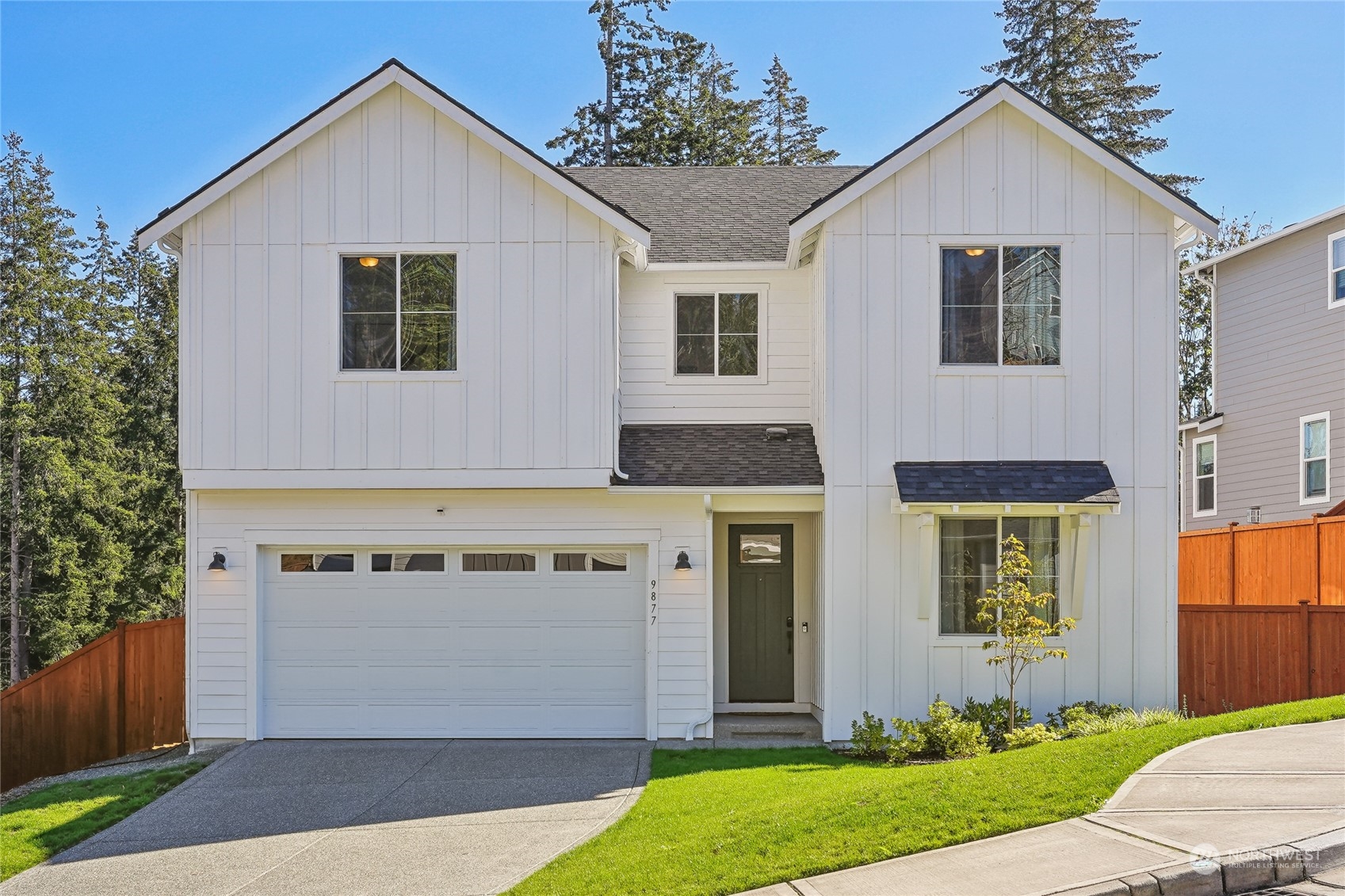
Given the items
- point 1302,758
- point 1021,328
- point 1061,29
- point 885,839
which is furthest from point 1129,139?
point 885,839

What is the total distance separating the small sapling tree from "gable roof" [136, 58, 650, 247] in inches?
215

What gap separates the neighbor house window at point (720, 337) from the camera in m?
14.0

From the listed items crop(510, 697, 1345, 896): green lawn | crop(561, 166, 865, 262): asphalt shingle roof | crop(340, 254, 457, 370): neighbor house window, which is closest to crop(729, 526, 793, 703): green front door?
crop(561, 166, 865, 262): asphalt shingle roof

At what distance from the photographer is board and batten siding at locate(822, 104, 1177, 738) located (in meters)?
12.2

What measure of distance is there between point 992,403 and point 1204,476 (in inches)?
496

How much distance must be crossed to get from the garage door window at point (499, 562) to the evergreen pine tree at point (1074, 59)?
23.9 meters

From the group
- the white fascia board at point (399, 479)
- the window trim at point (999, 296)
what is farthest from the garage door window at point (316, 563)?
the window trim at point (999, 296)

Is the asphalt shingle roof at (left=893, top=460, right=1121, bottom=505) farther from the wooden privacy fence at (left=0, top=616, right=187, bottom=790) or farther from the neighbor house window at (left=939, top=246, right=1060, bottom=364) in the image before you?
the wooden privacy fence at (left=0, top=616, right=187, bottom=790)

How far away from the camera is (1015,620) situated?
11.4m

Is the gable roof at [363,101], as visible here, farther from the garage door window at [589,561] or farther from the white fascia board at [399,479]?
the garage door window at [589,561]

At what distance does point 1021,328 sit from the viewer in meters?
12.5

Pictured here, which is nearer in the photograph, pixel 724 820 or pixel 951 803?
pixel 951 803

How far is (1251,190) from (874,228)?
27.7 m

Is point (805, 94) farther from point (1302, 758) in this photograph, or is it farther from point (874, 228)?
point (1302, 758)
